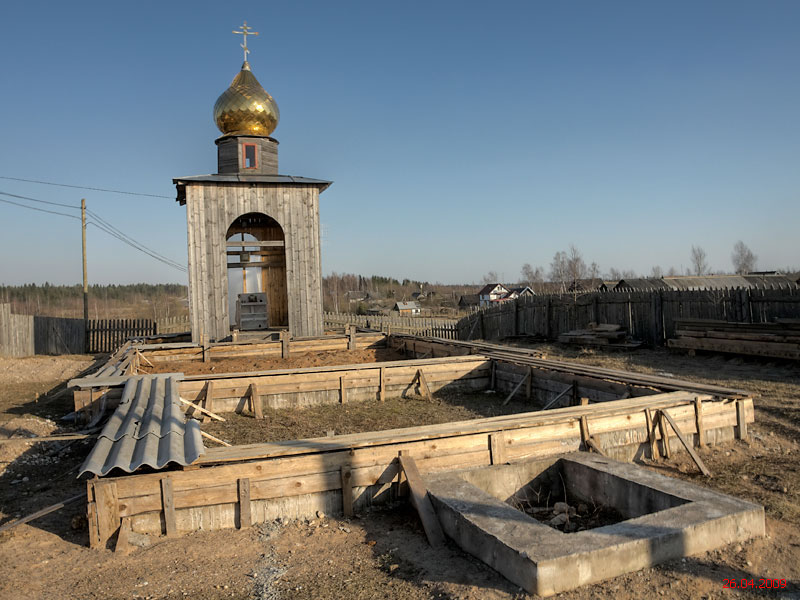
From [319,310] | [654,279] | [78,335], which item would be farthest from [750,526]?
[654,279]

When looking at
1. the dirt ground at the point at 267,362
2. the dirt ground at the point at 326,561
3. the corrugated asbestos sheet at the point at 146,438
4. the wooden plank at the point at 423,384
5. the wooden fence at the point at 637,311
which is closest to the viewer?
the dirt ground at the point at 326,561

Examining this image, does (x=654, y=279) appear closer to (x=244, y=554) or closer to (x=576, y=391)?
(x=576, y=391)

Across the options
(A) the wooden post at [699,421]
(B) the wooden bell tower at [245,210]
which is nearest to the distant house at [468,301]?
(B) the wooden bell tower at [245,210]

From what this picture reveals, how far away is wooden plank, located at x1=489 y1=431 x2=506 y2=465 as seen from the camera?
648cm

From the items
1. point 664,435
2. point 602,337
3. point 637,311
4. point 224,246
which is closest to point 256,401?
point 664,435

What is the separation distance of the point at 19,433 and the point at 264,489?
217 inches

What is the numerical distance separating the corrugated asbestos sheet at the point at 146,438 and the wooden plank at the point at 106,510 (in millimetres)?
162

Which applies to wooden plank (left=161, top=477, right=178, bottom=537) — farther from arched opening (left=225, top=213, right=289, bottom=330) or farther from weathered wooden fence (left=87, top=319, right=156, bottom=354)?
weathered wooden fence (left=87, top=319, right=156, bottom=354)

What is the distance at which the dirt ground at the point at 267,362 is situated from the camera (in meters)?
13.9

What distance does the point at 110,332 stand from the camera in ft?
86.2

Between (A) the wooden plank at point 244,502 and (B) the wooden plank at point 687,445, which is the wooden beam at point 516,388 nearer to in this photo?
(B) the wooden plank at point 687,445

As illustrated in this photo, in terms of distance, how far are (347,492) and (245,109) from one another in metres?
16.4

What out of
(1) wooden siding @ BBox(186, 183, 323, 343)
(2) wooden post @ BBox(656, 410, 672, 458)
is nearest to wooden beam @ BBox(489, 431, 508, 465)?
(2) wooden post @ BBox(656, 410, 672, 458)

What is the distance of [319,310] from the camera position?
18.3 metres
